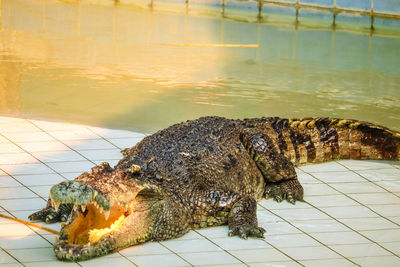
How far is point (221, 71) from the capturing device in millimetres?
11234

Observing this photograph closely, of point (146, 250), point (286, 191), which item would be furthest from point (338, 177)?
point (146, 250)

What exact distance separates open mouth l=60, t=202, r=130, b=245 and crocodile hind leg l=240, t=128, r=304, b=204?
5.40 feet

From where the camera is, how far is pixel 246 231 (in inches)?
207

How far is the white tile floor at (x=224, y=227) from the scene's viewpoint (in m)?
4.91

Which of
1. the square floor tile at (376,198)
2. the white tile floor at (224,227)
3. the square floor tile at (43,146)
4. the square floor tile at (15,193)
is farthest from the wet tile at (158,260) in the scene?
the square floor tile at (43,146)

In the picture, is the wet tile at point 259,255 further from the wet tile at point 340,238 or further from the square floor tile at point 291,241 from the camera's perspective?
the wet tile at point 340,238

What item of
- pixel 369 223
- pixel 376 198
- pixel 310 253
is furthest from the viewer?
pixel 376 198

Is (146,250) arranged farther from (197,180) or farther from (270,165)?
(270,165)

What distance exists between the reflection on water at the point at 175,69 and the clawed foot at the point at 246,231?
9.74ft

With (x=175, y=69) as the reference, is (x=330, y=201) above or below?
below

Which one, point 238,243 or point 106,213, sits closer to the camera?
point 106,213

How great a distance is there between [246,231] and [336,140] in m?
2.22

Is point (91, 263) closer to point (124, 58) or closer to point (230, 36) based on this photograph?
point (124, 58)

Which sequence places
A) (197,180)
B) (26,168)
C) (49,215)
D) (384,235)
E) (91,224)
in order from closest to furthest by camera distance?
1. (91,224)
2. (49,215)
3. (384,235)
4. (197,180)
5. (26,168)
